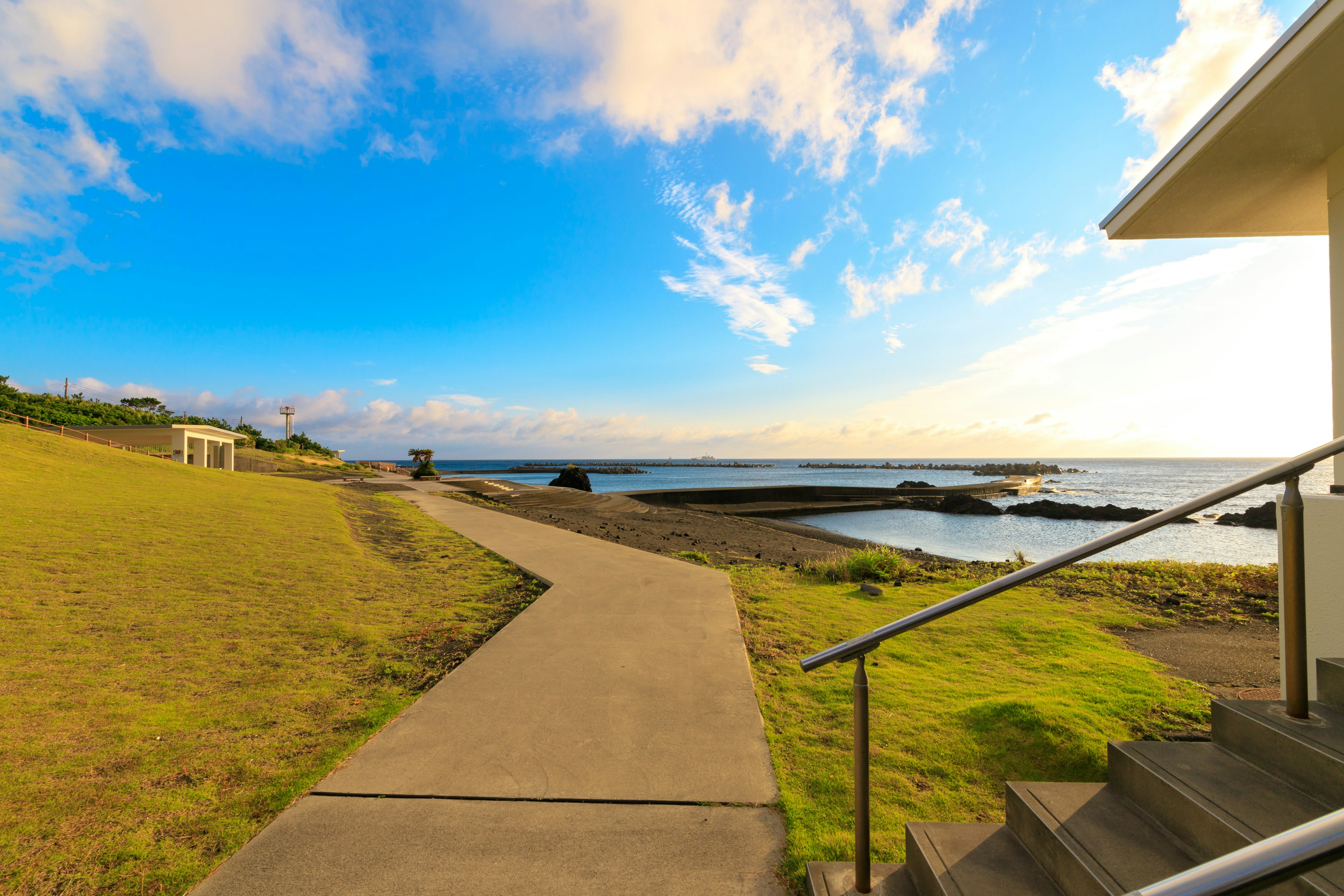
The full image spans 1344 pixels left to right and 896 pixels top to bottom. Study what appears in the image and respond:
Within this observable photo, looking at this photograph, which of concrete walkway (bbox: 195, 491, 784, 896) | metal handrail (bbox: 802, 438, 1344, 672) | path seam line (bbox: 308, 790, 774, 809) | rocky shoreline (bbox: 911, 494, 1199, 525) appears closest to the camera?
metal handrail (bbox: 802, 438, 1344, 672)

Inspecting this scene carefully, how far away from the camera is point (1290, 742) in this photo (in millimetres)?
2078

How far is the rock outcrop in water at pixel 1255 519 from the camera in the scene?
74.0ft

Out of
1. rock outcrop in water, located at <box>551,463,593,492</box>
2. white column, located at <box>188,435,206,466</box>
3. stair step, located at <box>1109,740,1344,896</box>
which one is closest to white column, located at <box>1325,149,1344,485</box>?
stair step, located at <box>1109,740,1344,896</box>

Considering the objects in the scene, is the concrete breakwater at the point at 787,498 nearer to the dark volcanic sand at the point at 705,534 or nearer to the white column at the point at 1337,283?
the dark volcanic sand at the point at 705,534

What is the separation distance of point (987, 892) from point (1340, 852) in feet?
5.36

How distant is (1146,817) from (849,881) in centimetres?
125

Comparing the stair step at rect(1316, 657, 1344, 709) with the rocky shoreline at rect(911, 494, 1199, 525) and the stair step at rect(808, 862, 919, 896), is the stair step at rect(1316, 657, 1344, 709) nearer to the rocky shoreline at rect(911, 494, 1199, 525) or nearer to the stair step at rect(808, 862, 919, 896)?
the stair step at rect(808, 862, 919, 896)

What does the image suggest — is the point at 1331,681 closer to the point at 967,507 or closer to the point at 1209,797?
the point at 1209,797

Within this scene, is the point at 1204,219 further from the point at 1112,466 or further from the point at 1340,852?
the point at 1112,466

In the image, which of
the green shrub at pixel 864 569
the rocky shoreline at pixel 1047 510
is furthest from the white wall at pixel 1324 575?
the rocky shoreline at pixel 1047 510

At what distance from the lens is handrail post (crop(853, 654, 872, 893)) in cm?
212

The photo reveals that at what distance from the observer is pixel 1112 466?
152 meters

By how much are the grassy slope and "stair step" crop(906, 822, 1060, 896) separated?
120 inches

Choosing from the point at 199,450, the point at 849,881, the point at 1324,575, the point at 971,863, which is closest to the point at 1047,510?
the point at 1324,575
